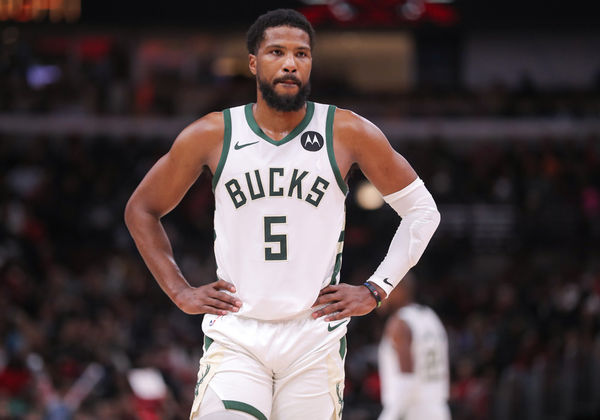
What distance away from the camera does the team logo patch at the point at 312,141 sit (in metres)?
4.00

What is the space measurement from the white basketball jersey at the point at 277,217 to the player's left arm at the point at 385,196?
0.08 m

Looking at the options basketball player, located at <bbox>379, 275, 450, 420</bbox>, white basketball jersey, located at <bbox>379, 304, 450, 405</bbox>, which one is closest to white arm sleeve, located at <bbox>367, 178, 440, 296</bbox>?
basketball player, located at <bbox>379, 275, 450, 420</bbox>

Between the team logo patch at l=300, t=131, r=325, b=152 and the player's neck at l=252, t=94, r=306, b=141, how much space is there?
0.07m

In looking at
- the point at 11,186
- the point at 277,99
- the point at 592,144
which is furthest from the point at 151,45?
the point at 277,99

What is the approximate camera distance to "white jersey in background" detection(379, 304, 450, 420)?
7.68 metres

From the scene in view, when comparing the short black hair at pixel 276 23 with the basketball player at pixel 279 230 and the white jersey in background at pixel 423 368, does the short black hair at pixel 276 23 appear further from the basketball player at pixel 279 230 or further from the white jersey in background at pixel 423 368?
the white jersey in background at pixel 423 368

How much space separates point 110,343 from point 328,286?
806cm

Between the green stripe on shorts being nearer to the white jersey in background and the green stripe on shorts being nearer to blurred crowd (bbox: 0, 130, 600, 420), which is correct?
the white jersey in background

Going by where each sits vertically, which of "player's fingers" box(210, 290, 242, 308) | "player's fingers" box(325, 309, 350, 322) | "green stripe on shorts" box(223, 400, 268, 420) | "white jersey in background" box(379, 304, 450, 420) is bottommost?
"white jersey in background" box(379, 304, 450, 420)

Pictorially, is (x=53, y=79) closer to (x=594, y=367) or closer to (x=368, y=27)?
(x=368, y=27)

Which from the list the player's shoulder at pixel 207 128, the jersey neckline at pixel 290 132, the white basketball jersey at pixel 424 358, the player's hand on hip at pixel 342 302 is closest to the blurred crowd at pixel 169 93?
the white basketball jersey at pixel 424 358

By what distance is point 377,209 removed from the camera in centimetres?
1683

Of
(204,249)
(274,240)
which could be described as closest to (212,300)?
(274,240)

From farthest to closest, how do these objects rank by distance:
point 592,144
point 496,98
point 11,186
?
point 496,98 < point 592,144 < point 11,186
